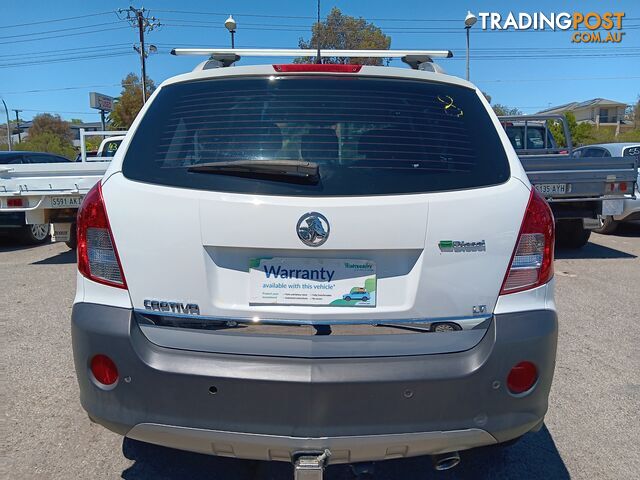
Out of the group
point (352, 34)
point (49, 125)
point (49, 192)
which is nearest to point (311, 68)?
point (49, 192)

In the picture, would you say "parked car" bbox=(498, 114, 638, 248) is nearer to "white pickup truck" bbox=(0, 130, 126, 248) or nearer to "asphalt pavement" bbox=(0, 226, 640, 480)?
"asphalt pavement" bbox=(0, 226, 640, 480)

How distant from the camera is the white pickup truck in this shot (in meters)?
6.85

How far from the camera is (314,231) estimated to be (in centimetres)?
195

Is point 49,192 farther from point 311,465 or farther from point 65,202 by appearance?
point 311,465

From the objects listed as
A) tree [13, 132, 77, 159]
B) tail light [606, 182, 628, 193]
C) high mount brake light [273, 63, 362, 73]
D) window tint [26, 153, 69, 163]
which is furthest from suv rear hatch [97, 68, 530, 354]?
tree [13, 132, 77, 159]

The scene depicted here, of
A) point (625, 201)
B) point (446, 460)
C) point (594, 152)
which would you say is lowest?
point (446, 460)

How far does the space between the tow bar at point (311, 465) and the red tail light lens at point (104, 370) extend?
0.75 metres

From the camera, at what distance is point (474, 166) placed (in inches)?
83.9

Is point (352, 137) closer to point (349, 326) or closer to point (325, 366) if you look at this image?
point (349, 326)

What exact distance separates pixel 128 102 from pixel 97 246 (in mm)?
41475

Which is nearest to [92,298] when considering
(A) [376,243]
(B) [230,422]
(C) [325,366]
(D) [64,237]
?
(B) [230,422]

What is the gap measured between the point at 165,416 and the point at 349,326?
2.45ft

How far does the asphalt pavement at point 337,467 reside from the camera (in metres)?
2.66

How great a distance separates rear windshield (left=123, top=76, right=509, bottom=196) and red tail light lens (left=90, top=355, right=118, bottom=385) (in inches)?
27.8
